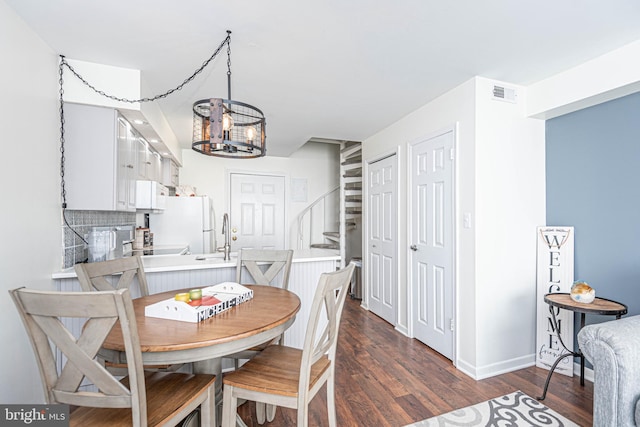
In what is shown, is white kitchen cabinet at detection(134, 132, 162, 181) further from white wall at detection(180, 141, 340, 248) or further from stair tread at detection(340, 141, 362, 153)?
stair tread at detection(340, 141, 362, 153)

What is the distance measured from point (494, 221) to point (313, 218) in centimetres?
359

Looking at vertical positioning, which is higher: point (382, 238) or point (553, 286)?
point (382, 238)

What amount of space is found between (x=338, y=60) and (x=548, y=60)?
1483 millimetres

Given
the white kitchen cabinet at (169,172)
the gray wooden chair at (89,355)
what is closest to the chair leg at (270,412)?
the gray wooden chair at (89,355)

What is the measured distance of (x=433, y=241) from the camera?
9.61 ft

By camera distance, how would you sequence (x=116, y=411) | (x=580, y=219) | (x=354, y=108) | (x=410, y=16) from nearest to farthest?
(x=116, y=411) → (x=410, y=16) → (x=580, y=219) → (x=354, y=108)

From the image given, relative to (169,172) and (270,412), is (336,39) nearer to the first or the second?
(270,412)

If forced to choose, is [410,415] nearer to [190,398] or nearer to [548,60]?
[190,398]

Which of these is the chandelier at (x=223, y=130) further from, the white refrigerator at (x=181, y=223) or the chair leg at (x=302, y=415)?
the white refrigerator at (x=181, y=223)

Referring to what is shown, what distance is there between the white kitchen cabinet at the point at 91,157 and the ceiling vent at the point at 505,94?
295 cm

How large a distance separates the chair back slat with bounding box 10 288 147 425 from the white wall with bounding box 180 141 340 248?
4101 millimetres

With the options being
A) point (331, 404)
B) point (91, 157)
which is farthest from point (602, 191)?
point (91, 157)

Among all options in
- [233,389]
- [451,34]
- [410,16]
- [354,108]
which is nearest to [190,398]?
[233,389]

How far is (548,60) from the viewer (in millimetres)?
2189
